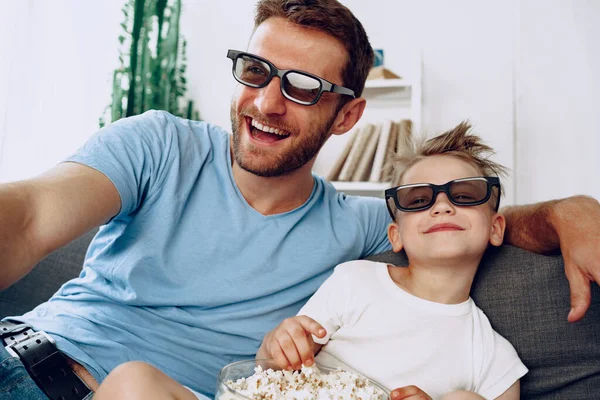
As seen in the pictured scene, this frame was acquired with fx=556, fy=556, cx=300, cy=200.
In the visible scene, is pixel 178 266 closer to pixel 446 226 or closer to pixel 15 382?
pixel 15 382

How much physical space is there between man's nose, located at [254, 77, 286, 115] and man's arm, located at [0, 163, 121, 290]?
0.47 meters

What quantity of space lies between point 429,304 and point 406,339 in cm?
12

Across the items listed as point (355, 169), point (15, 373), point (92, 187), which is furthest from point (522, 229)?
point (355, 169)

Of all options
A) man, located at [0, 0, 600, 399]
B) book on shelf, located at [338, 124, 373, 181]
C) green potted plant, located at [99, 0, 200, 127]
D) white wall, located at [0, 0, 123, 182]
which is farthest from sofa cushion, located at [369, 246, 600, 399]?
green potted plant, located at [99, 0, 200, 127]

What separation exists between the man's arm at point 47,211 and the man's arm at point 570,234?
42.0 inches

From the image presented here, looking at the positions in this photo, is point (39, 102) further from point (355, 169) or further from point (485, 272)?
point (485, 272)

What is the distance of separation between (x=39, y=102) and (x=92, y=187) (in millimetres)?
2015

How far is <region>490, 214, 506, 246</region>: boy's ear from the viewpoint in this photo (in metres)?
1.53

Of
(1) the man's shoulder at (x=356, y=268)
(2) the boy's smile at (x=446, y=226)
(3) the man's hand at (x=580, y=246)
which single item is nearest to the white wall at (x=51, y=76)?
(1) the man's shoulder at (x=356, y=268)

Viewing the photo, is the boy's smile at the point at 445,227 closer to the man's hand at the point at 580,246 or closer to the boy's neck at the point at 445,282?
the boy's neck at the point at 445,282

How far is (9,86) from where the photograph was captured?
2.73m

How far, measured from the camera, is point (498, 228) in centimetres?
156

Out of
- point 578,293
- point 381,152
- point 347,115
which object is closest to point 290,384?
point 578,293

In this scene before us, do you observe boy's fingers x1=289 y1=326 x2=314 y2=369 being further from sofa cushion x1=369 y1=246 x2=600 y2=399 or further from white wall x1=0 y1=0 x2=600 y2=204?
white wall x1=0 y1=0 x2=600 y2=204
